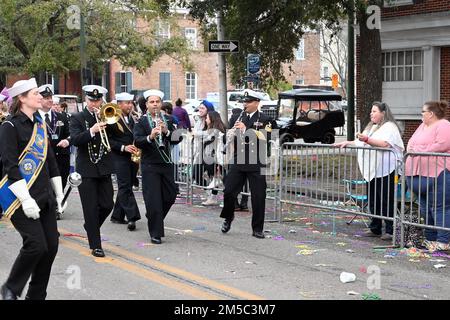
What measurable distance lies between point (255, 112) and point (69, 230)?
3070mm

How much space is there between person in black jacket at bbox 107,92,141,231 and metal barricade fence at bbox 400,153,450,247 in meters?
3.71

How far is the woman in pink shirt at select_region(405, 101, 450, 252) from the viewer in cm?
953

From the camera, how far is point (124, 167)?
11969mm

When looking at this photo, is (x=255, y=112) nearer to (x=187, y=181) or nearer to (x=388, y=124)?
(x=388, y=124)

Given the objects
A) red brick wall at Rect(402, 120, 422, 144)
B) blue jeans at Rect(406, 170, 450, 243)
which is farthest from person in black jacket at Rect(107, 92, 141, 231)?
red brick wall at Rect(402, 120, 422, 144)

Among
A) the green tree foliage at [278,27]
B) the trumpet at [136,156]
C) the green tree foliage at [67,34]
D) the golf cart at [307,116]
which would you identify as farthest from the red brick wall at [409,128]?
the trumpet at [136,156]

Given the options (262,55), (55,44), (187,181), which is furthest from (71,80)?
(187,181)

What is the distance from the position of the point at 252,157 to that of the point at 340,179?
1.28 m

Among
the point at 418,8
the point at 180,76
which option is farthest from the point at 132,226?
the point at 180,76

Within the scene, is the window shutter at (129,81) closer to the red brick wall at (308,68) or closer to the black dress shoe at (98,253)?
the red brick wall at (308,68)

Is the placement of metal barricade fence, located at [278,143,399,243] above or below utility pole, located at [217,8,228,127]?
below

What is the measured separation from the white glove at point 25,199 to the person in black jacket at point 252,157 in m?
4.71

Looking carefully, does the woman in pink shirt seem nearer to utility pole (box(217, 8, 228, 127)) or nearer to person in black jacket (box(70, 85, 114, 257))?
person in black jacket (box(70, 85, 114, 257))

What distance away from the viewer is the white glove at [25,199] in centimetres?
Result: 629
